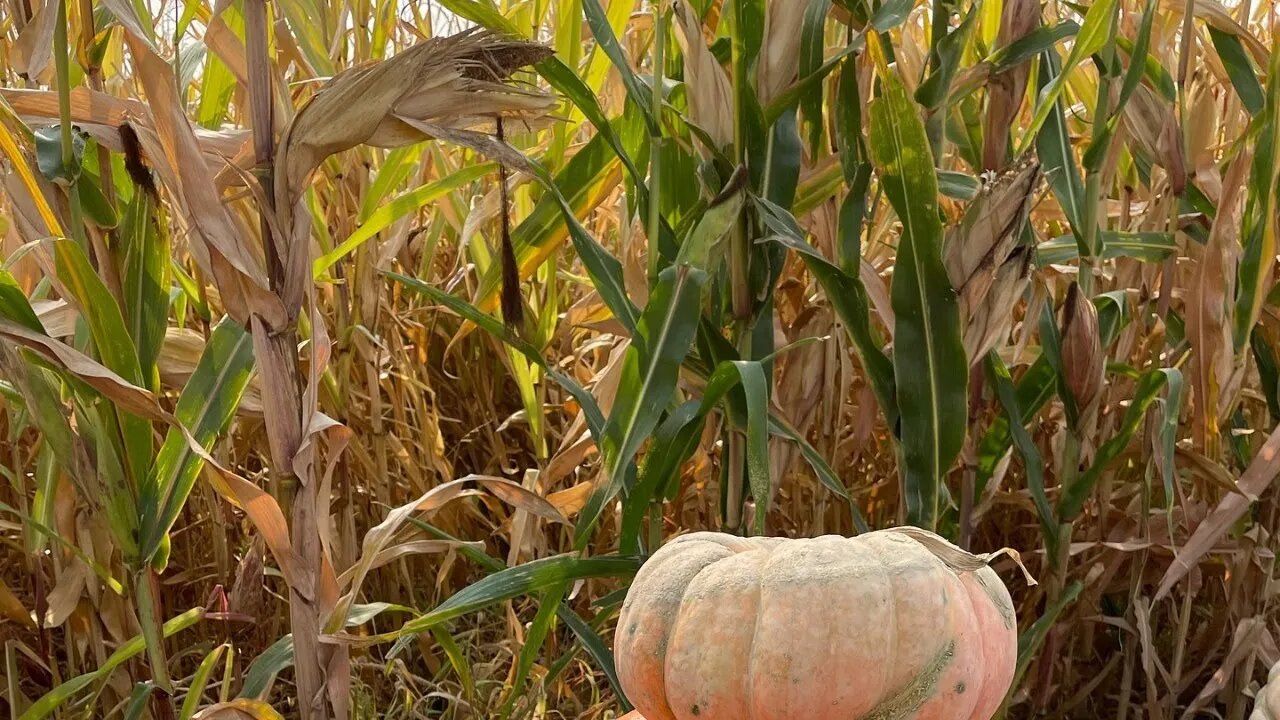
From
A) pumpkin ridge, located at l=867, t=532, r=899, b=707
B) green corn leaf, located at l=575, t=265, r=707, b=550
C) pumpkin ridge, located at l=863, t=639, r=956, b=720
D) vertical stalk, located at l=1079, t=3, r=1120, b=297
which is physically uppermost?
vertical stalk, located at l=1079, t=3, r=1120, b=297

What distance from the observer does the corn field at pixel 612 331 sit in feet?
4.30

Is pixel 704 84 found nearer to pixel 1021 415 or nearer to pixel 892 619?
pixel 1021 415

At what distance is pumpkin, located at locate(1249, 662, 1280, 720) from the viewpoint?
1.34 meters

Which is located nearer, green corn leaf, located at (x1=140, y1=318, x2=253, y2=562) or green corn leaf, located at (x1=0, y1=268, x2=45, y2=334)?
green corn leaf, located at (x1=0, y1=268, x2=45, y2=334)

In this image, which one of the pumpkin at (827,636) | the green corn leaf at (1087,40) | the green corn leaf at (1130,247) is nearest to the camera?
the pumpkin at (827,636)

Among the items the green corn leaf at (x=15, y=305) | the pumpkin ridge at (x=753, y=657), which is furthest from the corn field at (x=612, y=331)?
the pumpkin ridge at (x=753, y=657)

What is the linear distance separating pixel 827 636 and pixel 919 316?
609mm

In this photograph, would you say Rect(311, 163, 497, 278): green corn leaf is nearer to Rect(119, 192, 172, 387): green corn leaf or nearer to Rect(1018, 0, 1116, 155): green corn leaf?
Rect(119, 192, 172, 387): green corn leaf

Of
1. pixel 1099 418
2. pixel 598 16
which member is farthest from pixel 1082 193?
pixel 598 16

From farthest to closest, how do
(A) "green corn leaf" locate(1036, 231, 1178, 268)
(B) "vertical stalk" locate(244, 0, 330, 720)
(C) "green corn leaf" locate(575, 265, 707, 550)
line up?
(A) "green corn leaf" locate(1036, 231, 1178, 268) → (C) "green corn leaf" locate(575, 265, 707, 550) → (B) "vertical stalk" locate(244, 0, 330, 720)

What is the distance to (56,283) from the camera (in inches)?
53.4

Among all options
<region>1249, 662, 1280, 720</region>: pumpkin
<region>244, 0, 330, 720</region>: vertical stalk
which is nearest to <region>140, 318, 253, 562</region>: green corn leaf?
<region>244, 0, 330, 720</region>: vertical stalk

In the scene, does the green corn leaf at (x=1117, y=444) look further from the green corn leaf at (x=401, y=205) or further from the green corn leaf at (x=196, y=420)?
the green corn leaf at (x=196, y=420)

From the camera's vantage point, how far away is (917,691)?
105 cm
